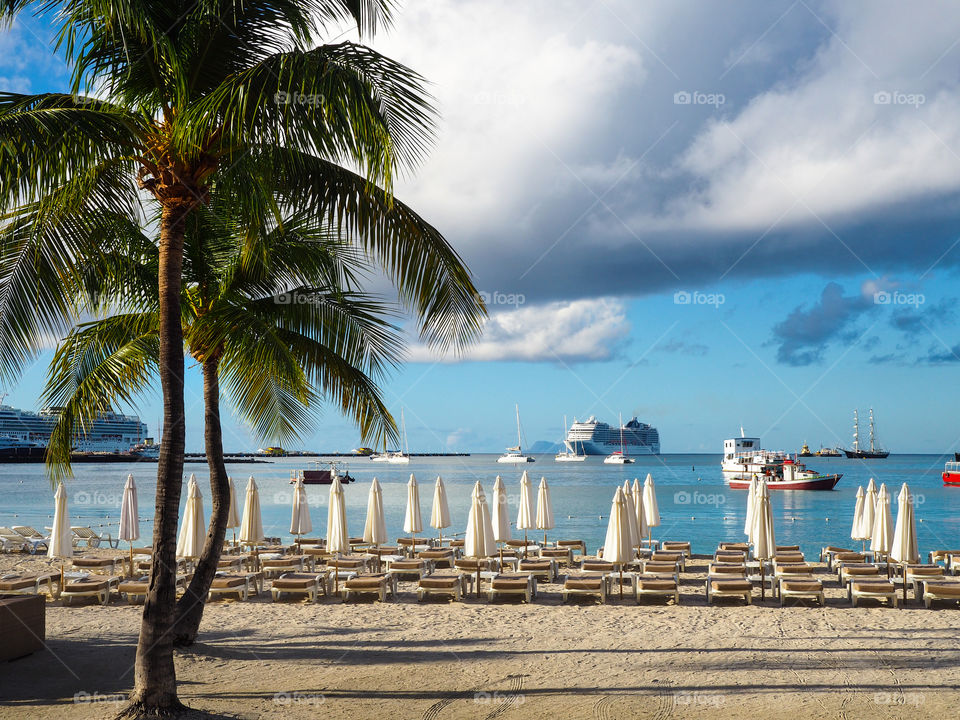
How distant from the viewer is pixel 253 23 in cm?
714

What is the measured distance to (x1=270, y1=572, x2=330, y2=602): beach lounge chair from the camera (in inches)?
505

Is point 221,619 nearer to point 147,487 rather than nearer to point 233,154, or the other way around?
point 233,154

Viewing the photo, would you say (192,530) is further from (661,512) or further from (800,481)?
(800,481)

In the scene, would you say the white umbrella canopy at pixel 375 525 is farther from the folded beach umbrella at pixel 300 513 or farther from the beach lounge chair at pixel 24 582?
the beach lounge chair at pixel 24 582

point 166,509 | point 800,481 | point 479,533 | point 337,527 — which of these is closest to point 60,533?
point 337,527

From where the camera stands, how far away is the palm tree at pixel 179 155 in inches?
227

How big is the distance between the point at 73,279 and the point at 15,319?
2.01ft

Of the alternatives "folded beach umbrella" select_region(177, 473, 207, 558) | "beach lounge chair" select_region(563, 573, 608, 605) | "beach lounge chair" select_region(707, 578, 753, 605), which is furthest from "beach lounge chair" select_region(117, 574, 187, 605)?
"beach lounge chair" select_region(707, 578, 753, 605)

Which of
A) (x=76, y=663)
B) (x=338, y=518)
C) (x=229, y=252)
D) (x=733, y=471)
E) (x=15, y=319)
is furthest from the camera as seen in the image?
(x=733, y=471)

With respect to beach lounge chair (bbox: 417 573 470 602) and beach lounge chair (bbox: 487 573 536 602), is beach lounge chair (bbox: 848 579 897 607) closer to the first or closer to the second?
beach lounge chair (bbox: 487 573 536 602)

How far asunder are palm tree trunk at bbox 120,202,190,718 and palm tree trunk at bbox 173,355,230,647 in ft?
7.55

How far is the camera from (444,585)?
12.7m

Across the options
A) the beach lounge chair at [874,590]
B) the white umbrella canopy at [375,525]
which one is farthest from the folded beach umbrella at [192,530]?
the beach lounge chair at [874,590]

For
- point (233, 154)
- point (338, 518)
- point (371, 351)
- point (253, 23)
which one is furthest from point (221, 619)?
point (253, 23)
